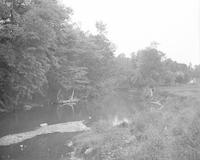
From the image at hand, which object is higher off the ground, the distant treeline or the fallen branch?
the distant treeline

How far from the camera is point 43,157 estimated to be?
9.67 meters

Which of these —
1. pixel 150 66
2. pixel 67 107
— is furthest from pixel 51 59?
pixel 150 66

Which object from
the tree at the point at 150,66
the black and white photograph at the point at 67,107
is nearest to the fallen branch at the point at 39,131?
the black and white photograph at the point at 67,107

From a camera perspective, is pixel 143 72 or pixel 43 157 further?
pixel 143 72

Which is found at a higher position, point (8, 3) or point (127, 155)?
point (8, 3)

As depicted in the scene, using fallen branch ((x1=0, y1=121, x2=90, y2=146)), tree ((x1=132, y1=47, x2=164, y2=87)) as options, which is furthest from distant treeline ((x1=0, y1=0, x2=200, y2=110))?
fallen branch ((x1=0, y1=121, x2=90, y2=146))

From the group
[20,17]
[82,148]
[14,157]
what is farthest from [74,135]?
[20,17]

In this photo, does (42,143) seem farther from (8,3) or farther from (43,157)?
(8,3)

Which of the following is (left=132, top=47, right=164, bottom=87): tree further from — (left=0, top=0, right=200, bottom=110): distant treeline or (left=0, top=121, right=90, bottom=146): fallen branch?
(left=0, top=121, right=90, bottom=146): fallen branch

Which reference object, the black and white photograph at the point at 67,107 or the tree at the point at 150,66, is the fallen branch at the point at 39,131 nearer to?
the black and white photograph at the point at 67,107

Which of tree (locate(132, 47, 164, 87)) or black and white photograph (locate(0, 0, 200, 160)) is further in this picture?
tree (locate(132, 47, 164, 87))

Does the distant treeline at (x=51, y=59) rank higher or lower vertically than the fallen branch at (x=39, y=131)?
higher

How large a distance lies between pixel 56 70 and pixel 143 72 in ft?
92.3

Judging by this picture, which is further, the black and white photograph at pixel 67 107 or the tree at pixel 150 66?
the tree at pixel 150 66
